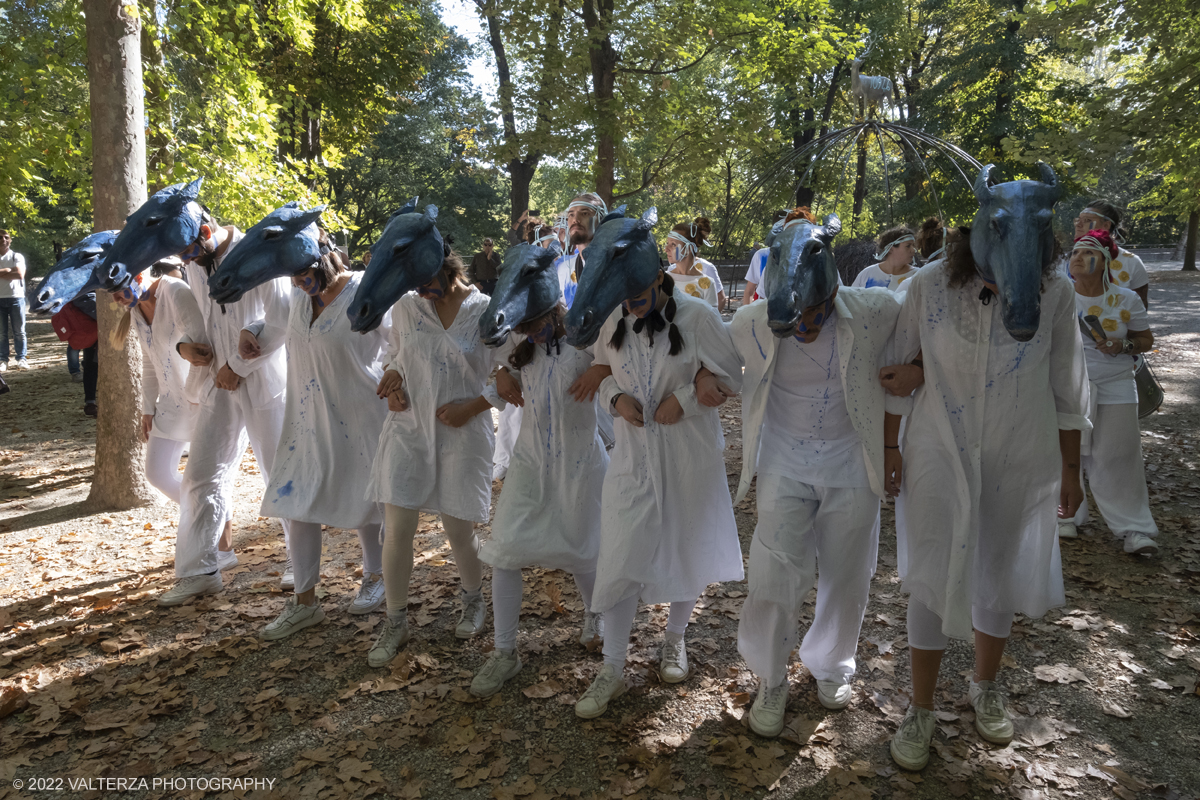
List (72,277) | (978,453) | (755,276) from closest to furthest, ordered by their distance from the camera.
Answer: (978,453), (72,277), (755,276)

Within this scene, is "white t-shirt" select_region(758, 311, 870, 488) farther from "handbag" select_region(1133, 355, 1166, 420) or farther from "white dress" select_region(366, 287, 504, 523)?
"handbag" select_region(1133, 355, 1166, 420)

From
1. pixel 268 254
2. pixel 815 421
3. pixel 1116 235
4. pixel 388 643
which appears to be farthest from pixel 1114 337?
pixel 268 254

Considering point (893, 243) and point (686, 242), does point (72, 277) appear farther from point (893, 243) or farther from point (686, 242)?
point (893, 243)

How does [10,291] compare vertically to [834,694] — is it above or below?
above

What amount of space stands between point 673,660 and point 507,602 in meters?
0.84

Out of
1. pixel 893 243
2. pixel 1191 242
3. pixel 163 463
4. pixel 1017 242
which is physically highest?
pixel 1191 242

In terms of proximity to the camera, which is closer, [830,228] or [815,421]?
[830,228]

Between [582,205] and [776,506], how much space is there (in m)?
3.77

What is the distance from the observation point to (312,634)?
409 centimetres

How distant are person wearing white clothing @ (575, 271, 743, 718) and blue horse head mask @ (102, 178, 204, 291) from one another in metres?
2.45

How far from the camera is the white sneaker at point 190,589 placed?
450 centimetres

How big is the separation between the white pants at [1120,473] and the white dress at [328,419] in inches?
189

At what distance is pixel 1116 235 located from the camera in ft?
17.0

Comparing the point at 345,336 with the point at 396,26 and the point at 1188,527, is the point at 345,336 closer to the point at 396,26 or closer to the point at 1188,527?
the point at 1188,527
